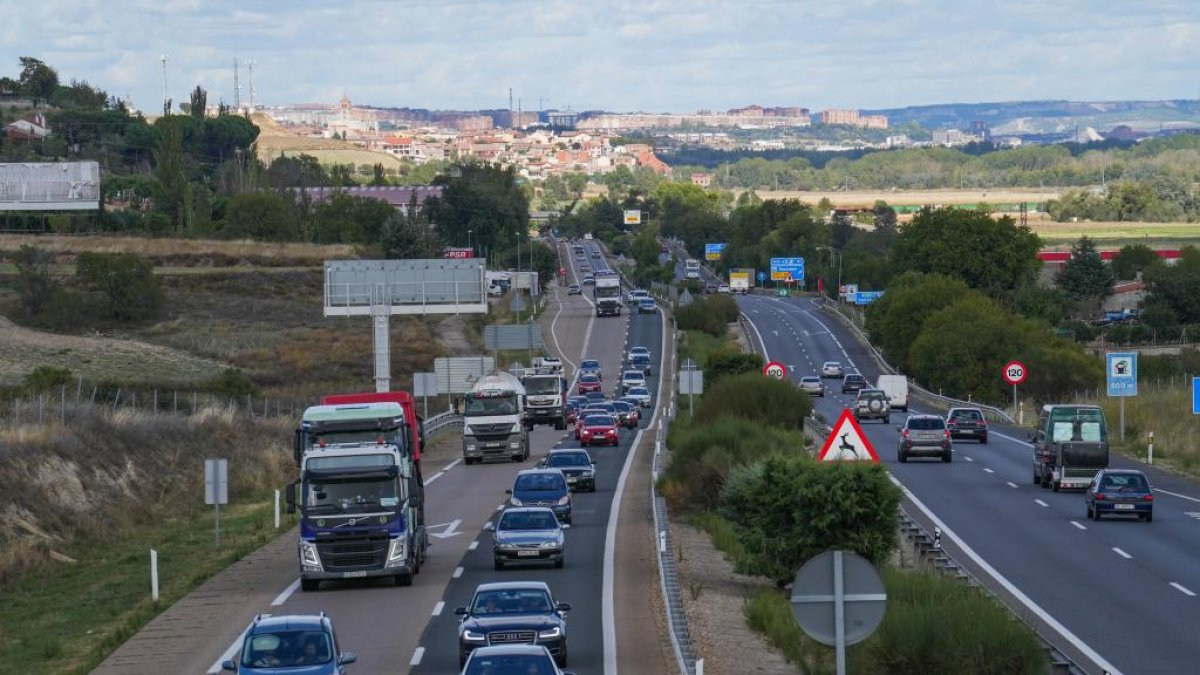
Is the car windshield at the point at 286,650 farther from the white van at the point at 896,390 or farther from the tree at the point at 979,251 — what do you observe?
the tree at the point at 979,251

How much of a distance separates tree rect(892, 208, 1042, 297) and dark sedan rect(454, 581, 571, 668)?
13650cm

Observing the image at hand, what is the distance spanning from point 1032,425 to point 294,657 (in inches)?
2607

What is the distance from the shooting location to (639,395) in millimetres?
90375

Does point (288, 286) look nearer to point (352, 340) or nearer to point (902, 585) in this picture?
point (352, 340)

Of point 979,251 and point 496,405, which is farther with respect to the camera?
point 979,251

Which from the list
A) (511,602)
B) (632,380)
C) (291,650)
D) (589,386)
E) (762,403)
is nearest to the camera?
(291,650)

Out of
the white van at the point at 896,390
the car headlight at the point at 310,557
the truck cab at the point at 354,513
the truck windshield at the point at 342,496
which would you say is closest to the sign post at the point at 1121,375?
the white van at the point at 896,390

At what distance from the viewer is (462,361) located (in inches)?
3312

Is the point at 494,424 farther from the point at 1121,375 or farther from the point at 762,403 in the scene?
the point at 1121,375

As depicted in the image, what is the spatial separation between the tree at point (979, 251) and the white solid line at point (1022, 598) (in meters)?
116

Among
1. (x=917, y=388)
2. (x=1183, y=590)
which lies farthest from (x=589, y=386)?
(x=1183, y=590)

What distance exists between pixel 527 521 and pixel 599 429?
3256 cm

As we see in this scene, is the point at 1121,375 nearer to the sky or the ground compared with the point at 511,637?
nearer to the sky

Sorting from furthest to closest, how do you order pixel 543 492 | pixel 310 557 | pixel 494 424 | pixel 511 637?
1. pixel 494 424
2. pixel 543 492
3. pixel 310 557
4. pixel 511 637
